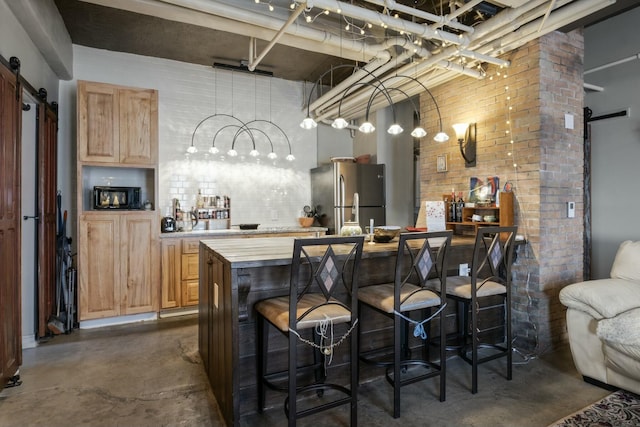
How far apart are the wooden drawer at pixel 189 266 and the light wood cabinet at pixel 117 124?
1154 mm

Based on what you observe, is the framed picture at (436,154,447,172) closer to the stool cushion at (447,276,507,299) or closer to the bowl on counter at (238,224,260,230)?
the stool cushion at (447,276,507,299)

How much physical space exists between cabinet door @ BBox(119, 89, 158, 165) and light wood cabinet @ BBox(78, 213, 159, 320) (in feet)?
2.19

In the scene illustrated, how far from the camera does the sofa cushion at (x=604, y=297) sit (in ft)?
8.14

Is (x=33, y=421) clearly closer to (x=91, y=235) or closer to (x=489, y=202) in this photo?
(x=91, y=235)

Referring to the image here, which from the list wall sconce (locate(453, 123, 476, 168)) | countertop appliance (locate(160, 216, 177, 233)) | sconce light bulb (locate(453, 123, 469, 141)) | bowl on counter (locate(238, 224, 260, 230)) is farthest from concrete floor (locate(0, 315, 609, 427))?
sconce light bulb (locate(453, 123, 469, 141))

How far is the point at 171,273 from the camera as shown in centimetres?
430

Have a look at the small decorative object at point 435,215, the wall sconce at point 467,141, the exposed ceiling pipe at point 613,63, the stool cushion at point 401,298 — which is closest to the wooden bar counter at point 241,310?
the stool cushion at point 401,298

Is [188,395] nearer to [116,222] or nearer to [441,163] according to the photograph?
[116,222]

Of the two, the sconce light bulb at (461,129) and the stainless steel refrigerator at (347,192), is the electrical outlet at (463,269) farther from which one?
the stainless steel refrigerator at (347,192)

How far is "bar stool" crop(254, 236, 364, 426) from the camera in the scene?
6.27ft

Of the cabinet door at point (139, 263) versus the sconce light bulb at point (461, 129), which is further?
the cabinet door at point (139, 263)

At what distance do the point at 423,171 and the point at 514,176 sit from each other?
4.04 ft

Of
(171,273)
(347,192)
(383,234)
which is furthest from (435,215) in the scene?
(171,273)

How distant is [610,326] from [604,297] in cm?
24
